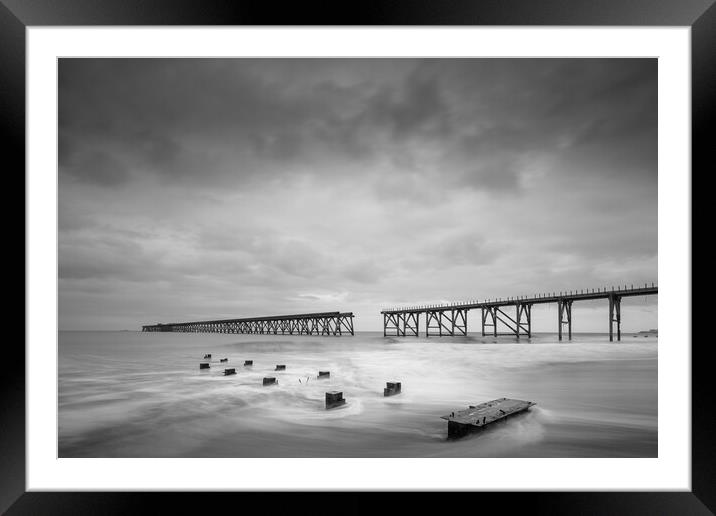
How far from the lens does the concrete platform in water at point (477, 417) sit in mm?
3228

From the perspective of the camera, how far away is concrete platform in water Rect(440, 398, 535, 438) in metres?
3.23

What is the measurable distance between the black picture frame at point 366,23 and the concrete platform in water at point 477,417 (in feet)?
3.08

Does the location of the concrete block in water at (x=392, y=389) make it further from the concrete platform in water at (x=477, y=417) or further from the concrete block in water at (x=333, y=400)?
the concrete platform in water at (x=477, y=417)

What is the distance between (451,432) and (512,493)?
1.00 metres

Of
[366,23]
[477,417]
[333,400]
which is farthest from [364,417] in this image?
[366,23]

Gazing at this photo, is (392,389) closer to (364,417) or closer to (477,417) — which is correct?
(364,417)

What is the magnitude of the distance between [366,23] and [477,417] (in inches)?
136

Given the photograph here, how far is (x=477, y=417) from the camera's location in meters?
3.30

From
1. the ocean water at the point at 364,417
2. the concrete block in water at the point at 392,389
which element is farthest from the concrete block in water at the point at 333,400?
the concrete block in water at the point at 392,389

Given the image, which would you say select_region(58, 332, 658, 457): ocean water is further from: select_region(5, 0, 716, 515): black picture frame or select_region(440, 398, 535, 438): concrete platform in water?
select_region(5, 0, 716, 515): black picture frame

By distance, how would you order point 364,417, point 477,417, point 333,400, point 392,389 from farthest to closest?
point 392,389, point 333,400, point 364,417, point 477,417

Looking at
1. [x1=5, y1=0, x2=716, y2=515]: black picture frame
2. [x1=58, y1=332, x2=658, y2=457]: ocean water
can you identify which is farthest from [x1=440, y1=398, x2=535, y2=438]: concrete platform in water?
[x1=5, y1=0, x2=716, y2=515]: black picture frame

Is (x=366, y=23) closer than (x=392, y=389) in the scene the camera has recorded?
Yes

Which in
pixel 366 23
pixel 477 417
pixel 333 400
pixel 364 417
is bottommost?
pixel 364 417
